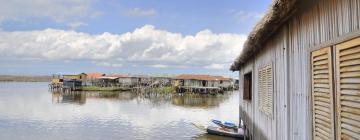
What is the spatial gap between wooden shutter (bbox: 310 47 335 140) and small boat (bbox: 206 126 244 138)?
1642 centimetres

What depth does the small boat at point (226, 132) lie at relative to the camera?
2053 cm

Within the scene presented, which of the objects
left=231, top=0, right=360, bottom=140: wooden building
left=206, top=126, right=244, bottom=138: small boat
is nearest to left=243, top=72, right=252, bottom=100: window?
left=231, top=0, right=360, bottom=140: wooden building

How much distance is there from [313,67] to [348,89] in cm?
101

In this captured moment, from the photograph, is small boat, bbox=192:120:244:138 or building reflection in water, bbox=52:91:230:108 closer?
small boat, bbox=192:120:244:138

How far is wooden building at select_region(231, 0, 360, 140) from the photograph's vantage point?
11.0ft

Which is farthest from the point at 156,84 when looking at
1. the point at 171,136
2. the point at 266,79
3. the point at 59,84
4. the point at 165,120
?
the point at 266,79

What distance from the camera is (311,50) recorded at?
444 cm

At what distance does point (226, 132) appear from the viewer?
21.2 metres

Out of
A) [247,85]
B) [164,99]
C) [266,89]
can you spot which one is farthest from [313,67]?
[164,99]

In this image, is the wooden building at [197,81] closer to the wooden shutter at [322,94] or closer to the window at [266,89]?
the window at [266,89]

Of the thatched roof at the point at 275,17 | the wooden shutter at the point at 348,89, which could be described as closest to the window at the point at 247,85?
the thatched roof at the point at 275,17

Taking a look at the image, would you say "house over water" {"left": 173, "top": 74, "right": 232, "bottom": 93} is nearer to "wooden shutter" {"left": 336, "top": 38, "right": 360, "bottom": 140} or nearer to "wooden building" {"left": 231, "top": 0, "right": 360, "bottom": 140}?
"wooden building" {"left": 231, "top": 0, "right": 360, "bottom": 140}

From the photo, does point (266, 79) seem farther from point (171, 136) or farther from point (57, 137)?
point (57, 137)

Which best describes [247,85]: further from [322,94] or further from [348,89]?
[348,89]
